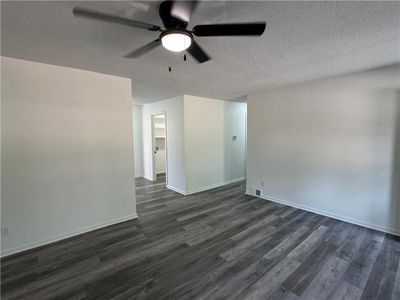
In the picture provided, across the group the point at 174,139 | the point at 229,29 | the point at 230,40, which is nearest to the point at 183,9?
the point at 229,29

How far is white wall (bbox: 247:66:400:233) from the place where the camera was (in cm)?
287

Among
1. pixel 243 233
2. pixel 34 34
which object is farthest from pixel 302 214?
pixel 34 34

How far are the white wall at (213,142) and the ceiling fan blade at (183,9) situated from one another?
3214 mm

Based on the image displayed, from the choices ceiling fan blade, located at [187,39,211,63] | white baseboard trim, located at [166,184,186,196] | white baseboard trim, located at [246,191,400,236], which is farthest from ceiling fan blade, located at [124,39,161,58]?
white baseboard trim, located at [246,191,400,236]

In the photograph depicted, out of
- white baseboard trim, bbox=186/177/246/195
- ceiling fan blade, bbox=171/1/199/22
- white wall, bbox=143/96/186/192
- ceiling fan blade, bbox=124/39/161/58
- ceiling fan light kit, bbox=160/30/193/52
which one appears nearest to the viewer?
ceiling fan blade, bbox=171/1/199/22

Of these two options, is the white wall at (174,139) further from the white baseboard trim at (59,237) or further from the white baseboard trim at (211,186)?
the white baseboard trim at (59,237)

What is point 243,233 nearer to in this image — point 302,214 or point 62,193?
point 302,214

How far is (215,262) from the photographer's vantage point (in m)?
2.26

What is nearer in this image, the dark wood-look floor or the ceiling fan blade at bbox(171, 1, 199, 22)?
the ceiling fan blade at bbox(171, 1, 199, 22)

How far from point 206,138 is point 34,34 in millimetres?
3777

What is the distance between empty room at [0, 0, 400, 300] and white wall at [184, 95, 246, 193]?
615 millimetres

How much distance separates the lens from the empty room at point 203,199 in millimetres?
1700

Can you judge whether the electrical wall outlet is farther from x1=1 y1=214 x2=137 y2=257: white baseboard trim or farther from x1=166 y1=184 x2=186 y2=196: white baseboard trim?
x1=166 y1=184 x2=186 y2=196: white baseboard trim

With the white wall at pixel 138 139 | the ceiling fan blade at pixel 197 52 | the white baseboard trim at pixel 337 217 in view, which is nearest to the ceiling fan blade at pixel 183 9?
the ceiling fan blade at pixel 197 52
